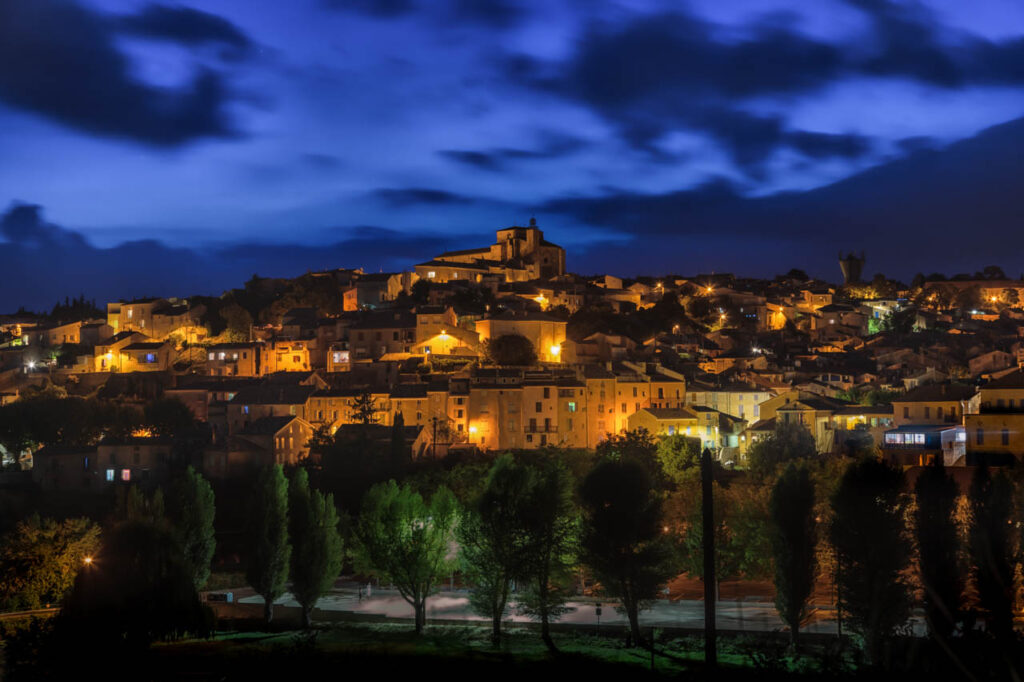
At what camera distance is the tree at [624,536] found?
31.5 m

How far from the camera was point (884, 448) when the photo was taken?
44.0 m

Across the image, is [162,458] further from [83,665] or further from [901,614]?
[901,614]

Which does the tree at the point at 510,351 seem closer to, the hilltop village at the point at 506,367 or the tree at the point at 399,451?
the hilltop village at the point at 506,367

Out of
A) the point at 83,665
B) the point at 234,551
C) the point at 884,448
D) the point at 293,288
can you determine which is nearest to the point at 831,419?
the point at 884,448

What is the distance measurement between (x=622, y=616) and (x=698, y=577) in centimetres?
591

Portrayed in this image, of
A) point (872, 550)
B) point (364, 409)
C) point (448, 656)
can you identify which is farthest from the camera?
point (364, 409)

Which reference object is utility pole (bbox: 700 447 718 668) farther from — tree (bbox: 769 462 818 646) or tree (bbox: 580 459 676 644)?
tree (bbox: 580 459 676 644)

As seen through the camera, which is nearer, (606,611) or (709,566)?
(709,566)

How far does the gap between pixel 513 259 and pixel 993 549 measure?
191 feet

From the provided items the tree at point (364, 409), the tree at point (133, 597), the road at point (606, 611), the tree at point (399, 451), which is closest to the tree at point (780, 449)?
the road at point (606, 611)

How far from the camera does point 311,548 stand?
108 feet

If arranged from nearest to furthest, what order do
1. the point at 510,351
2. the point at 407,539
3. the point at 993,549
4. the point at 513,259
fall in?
the point at 993,549 → the point at 407,539 → the point at 510,351 → the point at 513,259

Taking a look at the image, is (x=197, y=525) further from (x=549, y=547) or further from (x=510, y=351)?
(x=510, y=351)

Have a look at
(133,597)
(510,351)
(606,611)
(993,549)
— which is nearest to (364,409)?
(510,351)
